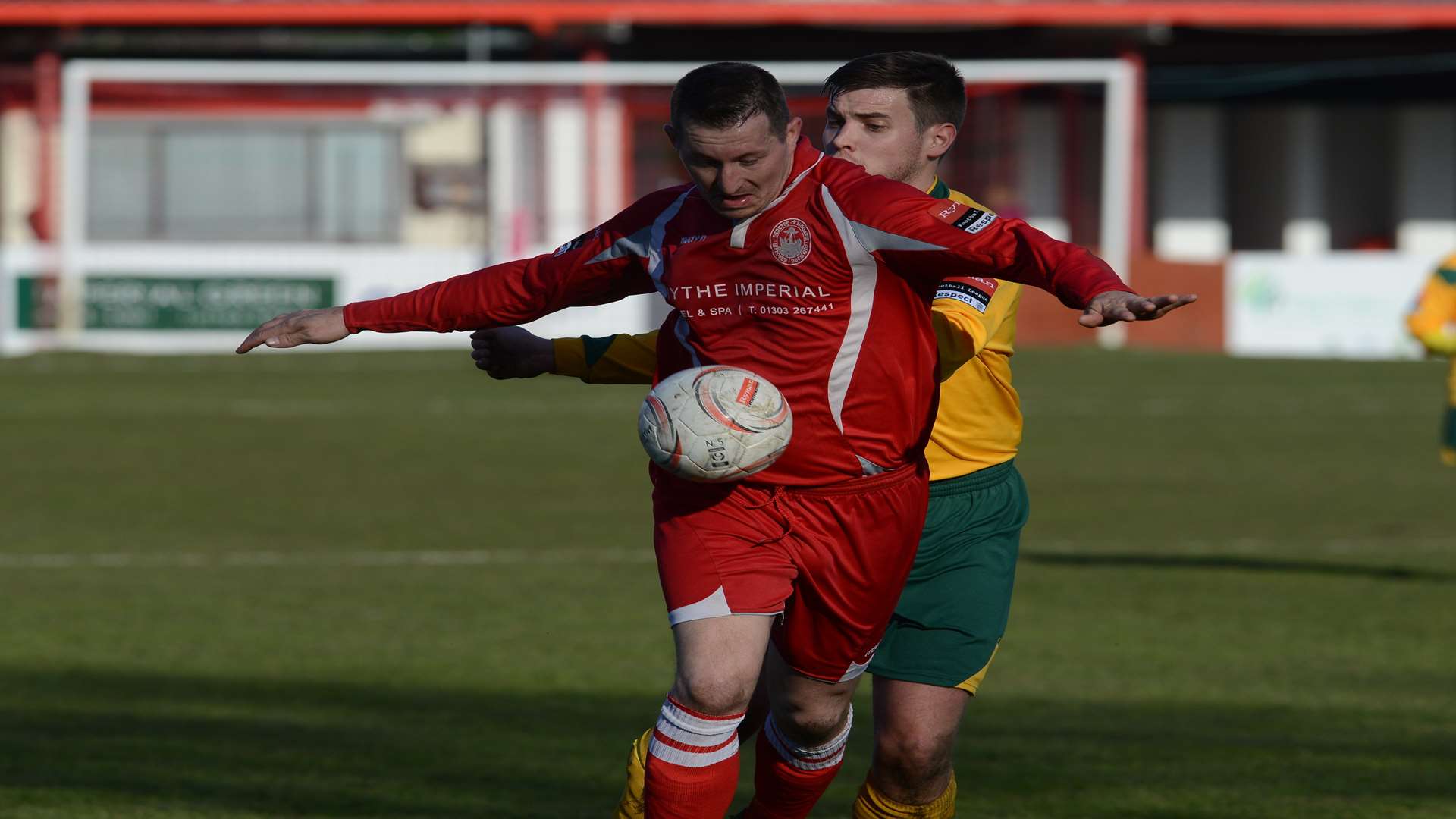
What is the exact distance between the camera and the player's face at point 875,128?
5.12m

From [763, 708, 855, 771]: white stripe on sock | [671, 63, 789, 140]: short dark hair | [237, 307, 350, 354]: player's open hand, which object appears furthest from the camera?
[763, 708, 855, 771]: white stripe on sock

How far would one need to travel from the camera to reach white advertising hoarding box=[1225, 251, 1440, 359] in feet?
87.1

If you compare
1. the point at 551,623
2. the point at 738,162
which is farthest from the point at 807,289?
the point at 551,623

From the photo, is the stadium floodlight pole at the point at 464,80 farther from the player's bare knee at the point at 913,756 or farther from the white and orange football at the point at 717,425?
the white and orange football at the point at 717,425

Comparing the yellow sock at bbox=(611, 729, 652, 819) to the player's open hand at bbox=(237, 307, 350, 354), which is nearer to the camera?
the player's open hand at bbox=(237, 307, 350, 354)

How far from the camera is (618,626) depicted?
9.11 metres

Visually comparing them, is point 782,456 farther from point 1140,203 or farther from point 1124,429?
point 1140,203

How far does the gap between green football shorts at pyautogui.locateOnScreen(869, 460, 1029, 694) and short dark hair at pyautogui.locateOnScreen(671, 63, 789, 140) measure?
1.20 metres

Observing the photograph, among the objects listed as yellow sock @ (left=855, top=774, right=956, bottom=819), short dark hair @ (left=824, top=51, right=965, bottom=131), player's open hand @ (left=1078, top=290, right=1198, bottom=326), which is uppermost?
short dark hair @ (left=824, top=51, right=965, bottom=131)

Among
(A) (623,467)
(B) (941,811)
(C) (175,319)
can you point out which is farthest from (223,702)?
(C) (175,319)

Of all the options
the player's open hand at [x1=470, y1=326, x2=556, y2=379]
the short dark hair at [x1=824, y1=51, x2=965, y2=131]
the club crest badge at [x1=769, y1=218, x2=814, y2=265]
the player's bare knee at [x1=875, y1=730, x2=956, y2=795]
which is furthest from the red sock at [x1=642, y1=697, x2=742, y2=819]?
the short dark hair at [x1=824, y1=51, x2=965, y2=131]

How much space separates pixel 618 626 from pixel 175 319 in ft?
62.0

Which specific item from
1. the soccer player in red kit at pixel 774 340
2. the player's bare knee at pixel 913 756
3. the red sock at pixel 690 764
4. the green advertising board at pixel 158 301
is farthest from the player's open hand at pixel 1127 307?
the green advertising board at pixel 158 301

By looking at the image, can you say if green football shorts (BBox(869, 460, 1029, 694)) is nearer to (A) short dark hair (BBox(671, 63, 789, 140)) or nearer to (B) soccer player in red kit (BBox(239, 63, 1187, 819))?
(B) soccer player in red kit (BBox(239, 63, 1187, 819))
